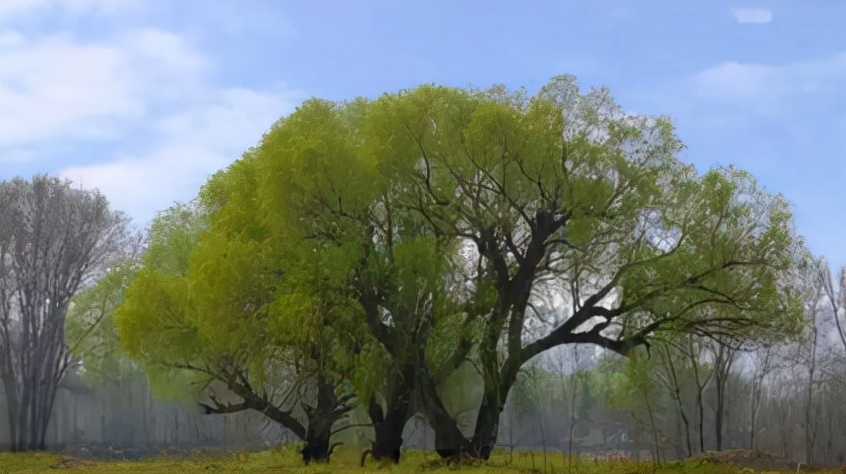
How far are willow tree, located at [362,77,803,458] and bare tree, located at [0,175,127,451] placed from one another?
2571 centimetres

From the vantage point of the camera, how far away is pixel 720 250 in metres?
24.8

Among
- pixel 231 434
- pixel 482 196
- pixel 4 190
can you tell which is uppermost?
pixel 4 190

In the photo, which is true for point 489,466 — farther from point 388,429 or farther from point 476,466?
point 388,429

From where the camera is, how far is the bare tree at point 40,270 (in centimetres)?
4469

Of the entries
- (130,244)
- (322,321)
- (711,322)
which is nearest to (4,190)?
(130,244)

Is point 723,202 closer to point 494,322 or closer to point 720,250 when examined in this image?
point 720,250

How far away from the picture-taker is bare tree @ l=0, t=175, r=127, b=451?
147ft

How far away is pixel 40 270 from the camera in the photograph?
1763 inches

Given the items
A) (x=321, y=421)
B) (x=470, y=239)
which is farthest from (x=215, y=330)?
(x=470, y=239)

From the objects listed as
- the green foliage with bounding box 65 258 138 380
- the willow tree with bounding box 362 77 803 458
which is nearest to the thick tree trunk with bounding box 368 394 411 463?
the willow tree with bounding box 362 77 803 458

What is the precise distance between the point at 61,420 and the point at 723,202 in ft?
148

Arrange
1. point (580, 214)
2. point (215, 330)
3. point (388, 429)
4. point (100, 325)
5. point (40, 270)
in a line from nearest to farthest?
point (580, 214)
point (215, 330)
point (388, 429)
point (100, 325)
point (40, 270)

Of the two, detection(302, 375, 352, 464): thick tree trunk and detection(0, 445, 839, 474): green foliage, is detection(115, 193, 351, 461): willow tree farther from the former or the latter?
detection(0, 445, 839, 474): green foliage

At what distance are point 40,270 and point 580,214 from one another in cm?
3108
